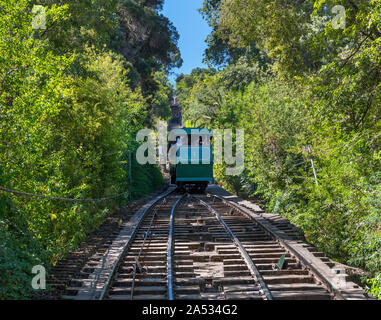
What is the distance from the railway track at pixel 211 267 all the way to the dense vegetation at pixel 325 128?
1417 mm

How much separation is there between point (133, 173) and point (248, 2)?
12.3m

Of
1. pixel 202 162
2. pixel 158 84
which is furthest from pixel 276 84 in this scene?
pixel 158 84

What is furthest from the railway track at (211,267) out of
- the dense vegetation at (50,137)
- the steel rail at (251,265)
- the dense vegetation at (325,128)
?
the dense vegetation at (325,128)

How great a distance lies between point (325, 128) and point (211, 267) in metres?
5.32

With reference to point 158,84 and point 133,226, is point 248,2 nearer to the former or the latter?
point 133,226

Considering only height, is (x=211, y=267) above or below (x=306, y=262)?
below

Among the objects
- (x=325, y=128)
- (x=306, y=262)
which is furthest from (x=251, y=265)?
(x=325, y=128)

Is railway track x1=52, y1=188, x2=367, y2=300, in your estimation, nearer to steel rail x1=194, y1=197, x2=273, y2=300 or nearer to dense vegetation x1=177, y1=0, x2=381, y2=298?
steel rail x1=194, y1=197, x2=273, y2=300

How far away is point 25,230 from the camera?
6730 mm

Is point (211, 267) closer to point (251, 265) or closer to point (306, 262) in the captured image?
point (251, 265)

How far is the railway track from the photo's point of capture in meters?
5.78

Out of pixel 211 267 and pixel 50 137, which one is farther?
pixel 50 137

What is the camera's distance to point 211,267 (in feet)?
24.1

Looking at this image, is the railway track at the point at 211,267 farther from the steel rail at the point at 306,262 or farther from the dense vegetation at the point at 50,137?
the dense vegetation at the point at 50,137
